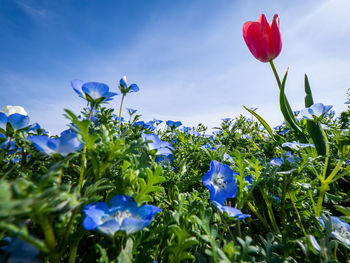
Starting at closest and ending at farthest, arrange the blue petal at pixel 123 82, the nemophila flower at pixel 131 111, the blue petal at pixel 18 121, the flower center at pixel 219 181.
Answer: the blue petal at pixel 18 121
the flower center at pixel 219 181
the blue petal at pixel 123 82
the nemophila flower at pixel 131 111

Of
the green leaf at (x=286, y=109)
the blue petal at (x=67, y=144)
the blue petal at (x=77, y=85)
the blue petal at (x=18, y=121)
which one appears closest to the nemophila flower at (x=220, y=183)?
the blue petal at (x=67, y=144)

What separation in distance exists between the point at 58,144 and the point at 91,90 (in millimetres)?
298

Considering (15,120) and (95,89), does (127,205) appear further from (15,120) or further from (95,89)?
(15,120)

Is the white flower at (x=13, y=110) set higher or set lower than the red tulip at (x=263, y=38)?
lower

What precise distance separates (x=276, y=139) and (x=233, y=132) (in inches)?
21.6

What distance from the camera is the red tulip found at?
1.56 metres

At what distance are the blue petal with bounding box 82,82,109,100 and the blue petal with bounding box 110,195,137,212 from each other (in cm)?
47

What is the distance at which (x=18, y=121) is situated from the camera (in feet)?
2.77

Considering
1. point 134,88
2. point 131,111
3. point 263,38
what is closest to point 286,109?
point 263,38

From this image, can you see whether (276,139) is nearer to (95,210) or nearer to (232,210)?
(232,210)

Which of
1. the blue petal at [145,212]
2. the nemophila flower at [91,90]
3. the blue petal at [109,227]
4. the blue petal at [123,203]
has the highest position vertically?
the nemophila flower at [91,90]

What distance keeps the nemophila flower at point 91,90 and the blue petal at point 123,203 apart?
1.49 feet

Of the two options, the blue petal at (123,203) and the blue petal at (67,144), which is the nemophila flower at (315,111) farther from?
the blue petal at (67,144)

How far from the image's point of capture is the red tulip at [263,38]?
1.56m
